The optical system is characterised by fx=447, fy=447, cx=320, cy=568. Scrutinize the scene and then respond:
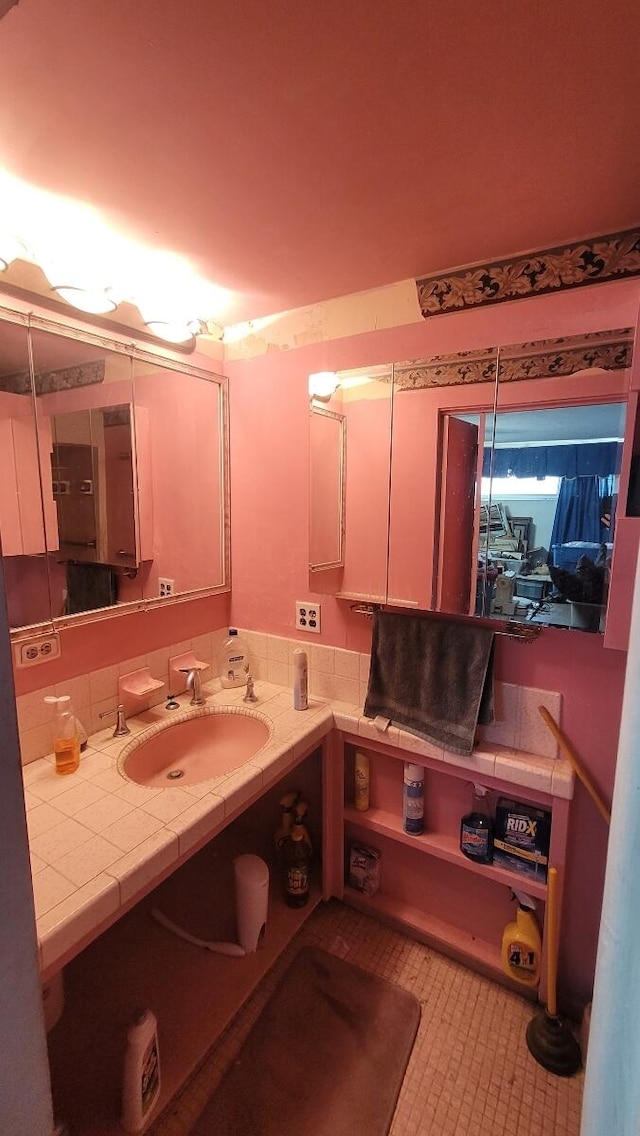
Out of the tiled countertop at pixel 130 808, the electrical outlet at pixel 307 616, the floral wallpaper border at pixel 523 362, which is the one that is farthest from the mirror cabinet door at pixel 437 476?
the tiled countertop at pixel 130 808

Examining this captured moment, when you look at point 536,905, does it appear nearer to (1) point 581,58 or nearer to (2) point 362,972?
(2) point 362,972

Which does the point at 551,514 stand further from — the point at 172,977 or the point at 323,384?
the point at 172,977

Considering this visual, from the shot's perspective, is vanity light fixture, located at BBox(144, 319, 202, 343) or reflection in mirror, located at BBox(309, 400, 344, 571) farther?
reflection in mirror, located at BBox(309, 400, 344, 571)

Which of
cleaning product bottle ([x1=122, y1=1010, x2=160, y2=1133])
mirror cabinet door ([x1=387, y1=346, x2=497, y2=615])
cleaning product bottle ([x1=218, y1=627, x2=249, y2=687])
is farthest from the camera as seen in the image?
cleaning product bottle ([x1=218, y1=627, x2=249, y2=687])

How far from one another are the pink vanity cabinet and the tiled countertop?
0.26ft

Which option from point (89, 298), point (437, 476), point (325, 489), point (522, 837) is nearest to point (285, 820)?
point (522, 837)

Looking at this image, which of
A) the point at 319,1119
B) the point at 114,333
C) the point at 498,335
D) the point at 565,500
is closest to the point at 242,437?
the point at 114,333

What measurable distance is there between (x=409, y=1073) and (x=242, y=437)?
81.4 inches

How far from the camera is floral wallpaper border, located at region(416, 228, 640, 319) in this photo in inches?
43.4

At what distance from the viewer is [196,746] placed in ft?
5.17

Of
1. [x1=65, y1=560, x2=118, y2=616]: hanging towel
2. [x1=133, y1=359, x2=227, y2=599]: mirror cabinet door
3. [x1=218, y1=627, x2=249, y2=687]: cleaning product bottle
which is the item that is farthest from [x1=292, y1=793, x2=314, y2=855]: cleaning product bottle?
[x1=65, y1=560, x2=118, y2=616]: hanging towel

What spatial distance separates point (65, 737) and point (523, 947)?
1.49m

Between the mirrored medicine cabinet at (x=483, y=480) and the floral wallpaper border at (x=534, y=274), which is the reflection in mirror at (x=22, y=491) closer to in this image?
the mirrored medicine cabinet at (x=483, y=480)

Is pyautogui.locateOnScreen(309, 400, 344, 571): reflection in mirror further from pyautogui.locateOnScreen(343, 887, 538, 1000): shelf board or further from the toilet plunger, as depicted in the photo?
pyautogui.locateOnScreen(343, 887, 538, 1000): shelf board
